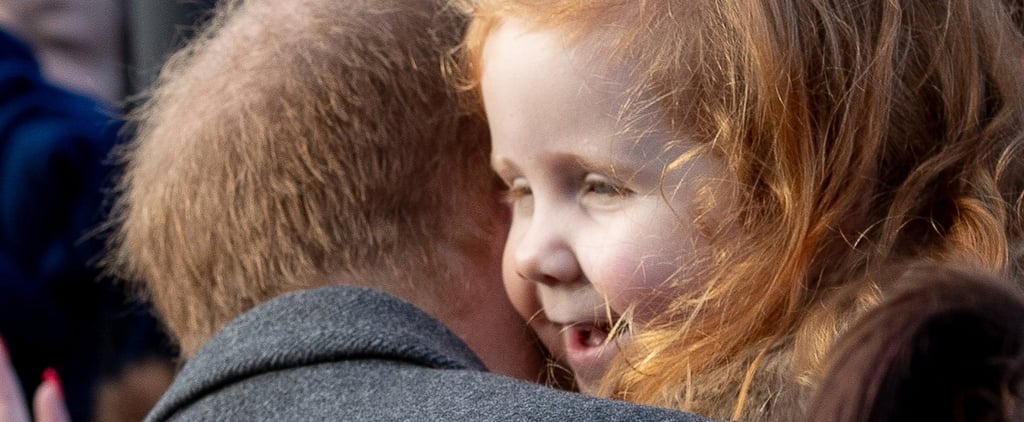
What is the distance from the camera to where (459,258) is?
1.63 metres

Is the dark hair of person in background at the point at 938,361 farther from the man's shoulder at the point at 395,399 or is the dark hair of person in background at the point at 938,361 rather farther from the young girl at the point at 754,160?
the young girl at the point at 754,160

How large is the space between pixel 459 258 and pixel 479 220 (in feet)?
0.17

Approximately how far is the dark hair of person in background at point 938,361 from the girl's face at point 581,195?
0.56 meters

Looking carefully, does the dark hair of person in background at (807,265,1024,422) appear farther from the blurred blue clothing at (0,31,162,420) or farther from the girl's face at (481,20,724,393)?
the blurred blue clothing at (0,31,162,420)

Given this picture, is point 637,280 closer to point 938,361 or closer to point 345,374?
point 345,374

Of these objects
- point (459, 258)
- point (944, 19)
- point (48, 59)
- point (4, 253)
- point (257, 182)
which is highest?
point (944, 19)

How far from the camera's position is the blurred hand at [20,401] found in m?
1.80

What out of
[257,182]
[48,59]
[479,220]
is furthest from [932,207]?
[48,59]

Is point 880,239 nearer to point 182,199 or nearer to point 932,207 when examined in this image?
point 932,207

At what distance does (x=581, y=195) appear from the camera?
4.72 ft

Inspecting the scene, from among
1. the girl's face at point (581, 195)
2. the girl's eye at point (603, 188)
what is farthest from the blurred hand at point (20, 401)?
the girl's eye at point (603, 188)

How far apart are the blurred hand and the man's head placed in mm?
298

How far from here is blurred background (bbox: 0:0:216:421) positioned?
2.82 metres

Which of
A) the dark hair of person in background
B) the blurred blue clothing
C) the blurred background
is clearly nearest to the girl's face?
the dark hair of person in background
